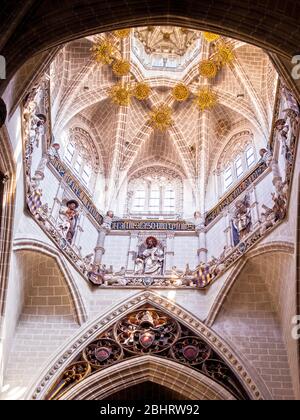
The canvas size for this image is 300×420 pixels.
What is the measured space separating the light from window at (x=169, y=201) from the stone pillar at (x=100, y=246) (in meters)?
2.36

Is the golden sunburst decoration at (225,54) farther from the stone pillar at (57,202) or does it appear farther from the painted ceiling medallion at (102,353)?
the painted ceiling medallion at (102,353)

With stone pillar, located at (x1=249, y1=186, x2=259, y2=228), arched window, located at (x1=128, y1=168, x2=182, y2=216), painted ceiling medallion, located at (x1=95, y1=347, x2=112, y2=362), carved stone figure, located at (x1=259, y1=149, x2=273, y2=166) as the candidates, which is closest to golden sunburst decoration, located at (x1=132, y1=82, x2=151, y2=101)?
arched window, located at (x1=128, y1=168, x2=182, y2=216)

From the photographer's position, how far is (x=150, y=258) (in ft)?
50.0

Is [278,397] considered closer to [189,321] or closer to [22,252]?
[189,321]

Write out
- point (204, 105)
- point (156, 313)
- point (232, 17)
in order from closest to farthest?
point (232, 17) → point (156, 313) → point (204, 105)

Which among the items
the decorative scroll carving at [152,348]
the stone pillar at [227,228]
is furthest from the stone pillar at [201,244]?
the decorative scroll carving at [152,348]

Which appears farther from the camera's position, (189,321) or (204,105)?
(204,105)

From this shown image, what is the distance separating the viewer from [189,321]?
13.1m

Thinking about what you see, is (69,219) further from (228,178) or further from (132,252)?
(228,178)

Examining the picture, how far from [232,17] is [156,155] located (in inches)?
397

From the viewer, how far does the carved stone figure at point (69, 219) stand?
14515mm

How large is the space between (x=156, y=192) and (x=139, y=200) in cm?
73

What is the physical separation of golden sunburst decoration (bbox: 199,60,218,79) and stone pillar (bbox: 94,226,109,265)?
6.34 m

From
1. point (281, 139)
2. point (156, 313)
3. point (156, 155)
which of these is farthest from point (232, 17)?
point (156, 155)
